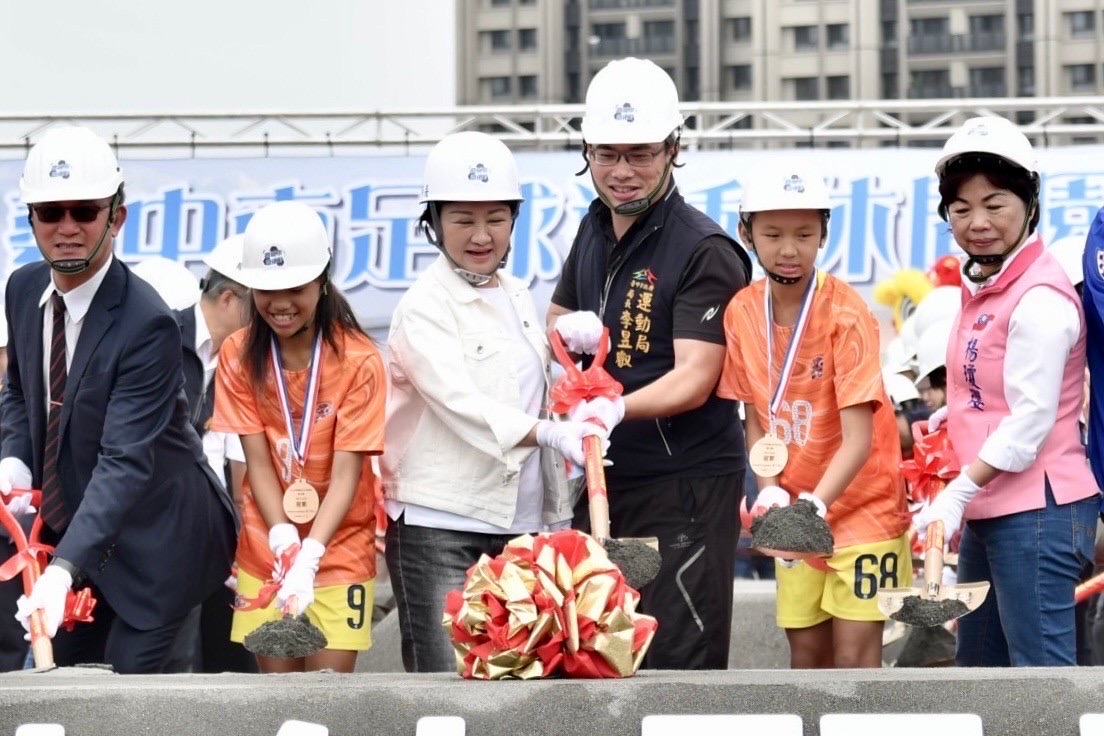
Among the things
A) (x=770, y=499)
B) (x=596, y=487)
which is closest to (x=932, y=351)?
(x=770, y=499)

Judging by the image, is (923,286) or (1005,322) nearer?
(1005,322)

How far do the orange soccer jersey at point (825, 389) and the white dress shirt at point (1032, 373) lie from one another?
14.3 inches

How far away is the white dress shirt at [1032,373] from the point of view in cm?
376

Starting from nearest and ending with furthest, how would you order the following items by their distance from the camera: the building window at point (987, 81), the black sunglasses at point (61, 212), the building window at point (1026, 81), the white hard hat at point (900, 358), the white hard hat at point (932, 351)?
1. the black sunglasses at point (61, 212)
2. the white hard hat at point (932, 351)
3. the white hard hat at point (900, 358)
4. the building window at point (1026, 81)
5. the building window at point (987, 81)

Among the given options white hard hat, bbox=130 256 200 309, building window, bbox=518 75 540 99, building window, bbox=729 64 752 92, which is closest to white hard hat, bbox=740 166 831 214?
white hard hat, bbox=130 256 200 309

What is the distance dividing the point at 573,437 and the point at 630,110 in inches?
34.9

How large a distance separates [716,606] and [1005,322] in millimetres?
1014

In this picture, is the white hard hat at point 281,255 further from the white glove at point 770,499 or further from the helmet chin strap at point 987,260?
the helmet chin strap at point 987,260

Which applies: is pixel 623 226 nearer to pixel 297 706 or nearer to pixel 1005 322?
pixel 1005 322

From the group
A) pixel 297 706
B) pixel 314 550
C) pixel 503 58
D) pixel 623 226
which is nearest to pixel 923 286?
pixel 623 226

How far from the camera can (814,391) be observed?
413 cm

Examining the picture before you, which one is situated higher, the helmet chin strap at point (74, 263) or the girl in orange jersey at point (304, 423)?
the helmet chin strap at point (74, 263)

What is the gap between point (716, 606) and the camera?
421 centimetres

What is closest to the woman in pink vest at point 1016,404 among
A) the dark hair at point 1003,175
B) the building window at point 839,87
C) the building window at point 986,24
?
the dark hair at point 1003,175
